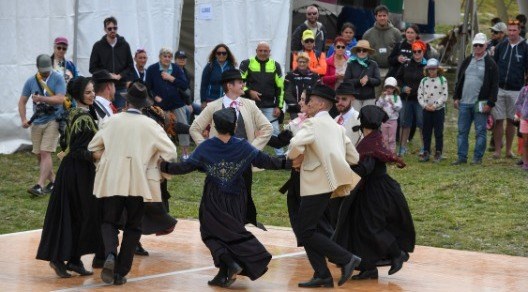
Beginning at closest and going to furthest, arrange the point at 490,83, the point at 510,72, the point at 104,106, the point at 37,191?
the point at 104,106 → the point at 37,191 → the point at 490,83 → the point at 510,72

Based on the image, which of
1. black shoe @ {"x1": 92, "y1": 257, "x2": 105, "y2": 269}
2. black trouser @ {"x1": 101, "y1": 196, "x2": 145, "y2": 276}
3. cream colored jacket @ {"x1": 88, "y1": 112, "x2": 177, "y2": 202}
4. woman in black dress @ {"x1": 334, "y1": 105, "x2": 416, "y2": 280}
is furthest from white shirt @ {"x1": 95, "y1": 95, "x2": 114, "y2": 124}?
woman in black dress @ {"x1": 334, "y1": 105, "x2": 416, "y2": 280}

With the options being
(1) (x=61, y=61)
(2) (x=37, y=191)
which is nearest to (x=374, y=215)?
(2) (x=37, y=191)

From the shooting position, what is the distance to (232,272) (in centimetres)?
999

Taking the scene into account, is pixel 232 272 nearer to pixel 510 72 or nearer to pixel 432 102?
pixel 432 102

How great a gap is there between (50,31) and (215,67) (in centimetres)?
343

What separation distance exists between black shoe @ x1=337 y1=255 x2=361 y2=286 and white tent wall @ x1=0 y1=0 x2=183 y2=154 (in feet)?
35.5

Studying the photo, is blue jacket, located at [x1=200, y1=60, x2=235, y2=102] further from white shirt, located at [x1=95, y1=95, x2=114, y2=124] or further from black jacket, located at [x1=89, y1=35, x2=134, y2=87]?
white shirt, located at [x1=95, y1=95, x2=114, y2=124]

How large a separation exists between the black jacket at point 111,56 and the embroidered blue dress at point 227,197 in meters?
8.64

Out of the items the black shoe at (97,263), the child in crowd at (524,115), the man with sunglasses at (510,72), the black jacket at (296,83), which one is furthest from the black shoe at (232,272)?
the man with sunglasses at (510,72)

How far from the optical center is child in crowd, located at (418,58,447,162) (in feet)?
61.7

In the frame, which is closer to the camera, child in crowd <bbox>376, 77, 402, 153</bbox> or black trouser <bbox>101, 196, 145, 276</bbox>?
black trouser <bbox>101, 196, 145, 276</bbox>

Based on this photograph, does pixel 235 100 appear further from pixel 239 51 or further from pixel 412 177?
pixel 239 51

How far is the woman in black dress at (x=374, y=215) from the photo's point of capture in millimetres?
10539

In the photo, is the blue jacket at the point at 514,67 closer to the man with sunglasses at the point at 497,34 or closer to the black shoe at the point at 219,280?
the man with sunglasses at the point at 497,34
